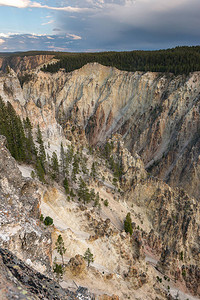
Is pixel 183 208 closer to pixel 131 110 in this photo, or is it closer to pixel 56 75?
pixel 131 110

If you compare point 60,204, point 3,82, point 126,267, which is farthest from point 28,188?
point 3,82

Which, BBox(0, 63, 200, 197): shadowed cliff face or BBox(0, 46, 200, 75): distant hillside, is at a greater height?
BBox(0, 46, 200, 75): distant hillside

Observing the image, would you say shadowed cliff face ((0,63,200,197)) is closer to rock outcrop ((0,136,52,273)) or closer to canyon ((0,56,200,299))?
canyon ((0,56,200,299))

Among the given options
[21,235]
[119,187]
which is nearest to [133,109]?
[119,187]

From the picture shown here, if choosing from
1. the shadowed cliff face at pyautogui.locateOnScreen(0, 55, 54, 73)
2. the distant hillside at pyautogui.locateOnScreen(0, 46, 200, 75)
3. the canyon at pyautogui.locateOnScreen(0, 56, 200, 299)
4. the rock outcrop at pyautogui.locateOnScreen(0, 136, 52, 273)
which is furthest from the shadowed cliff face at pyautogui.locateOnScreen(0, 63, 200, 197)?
the shadowed cliff face at pyautogui.locateOnScreen(0, 55, 54, 73)

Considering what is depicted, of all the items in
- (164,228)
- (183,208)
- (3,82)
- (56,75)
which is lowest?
(164,228)

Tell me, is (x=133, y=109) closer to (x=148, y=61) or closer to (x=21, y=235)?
(x=148, y=61)
